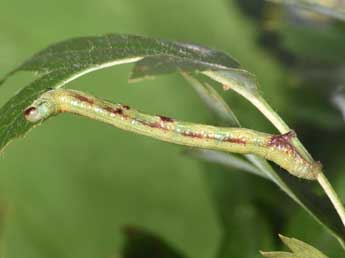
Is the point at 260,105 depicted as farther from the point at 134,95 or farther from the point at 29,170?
the point at 134,95

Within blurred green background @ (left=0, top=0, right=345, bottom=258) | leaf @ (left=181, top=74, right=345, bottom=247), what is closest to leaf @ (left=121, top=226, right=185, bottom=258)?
blurred green background @ (left=0, top=0, right=345, bottom=258)

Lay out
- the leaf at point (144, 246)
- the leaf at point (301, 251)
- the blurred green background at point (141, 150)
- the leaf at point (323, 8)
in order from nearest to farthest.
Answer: the leaf at point (301, 251), the leaf at point (323, 8), the leaf at point (144, 246), the blurred green background at point (141, 150)

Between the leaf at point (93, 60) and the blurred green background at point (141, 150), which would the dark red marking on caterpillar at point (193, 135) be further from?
the blurred green background at point (141, 150)

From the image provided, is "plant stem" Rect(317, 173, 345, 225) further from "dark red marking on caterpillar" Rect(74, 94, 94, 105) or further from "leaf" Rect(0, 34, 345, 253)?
"dark red marking on caterpillar" Rect(74, 94, 94, 105)

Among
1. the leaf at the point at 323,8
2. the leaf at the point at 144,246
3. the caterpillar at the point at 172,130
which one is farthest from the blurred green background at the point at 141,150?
the caterpillar at the point at 172,130

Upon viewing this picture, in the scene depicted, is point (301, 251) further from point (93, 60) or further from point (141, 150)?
point (141, 150)
